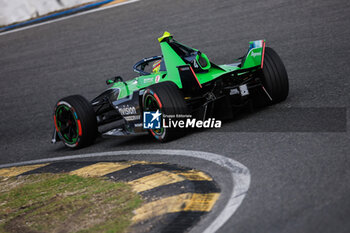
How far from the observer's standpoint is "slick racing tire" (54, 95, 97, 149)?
7508 millimetres

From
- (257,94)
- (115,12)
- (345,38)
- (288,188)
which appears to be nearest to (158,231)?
(288,188)

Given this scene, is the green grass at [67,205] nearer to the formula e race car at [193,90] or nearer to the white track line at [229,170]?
the white track line at [229,170]

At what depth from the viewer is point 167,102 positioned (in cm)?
630

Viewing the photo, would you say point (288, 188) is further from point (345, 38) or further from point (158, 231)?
point (345, 38)

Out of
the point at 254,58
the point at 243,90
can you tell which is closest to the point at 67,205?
the point at 243,90

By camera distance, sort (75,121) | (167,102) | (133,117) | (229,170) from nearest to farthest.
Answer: (229,170)
(167,102)
(133,117)
(75,121)

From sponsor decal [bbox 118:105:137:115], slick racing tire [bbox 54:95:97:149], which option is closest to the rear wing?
sponsor decal [bbox 118:105:137:115]

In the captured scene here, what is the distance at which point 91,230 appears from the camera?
4.13 meters

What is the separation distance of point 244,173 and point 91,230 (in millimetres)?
1485

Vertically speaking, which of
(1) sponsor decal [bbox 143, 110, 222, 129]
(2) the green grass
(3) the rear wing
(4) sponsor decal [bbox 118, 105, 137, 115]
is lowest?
(2) the green grass

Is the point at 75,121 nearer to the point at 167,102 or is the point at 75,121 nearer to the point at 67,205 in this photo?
the point at 167,102

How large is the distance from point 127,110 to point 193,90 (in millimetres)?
1059

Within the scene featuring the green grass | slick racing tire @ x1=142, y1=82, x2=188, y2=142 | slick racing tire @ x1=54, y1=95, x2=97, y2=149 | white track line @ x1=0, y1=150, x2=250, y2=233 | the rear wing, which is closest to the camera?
white track line @ x1=0, y1=150, x2=250, y2=233

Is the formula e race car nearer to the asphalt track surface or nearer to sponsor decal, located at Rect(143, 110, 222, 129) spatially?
sponsor decal, located at Rect(143, 110, 222, 129)
